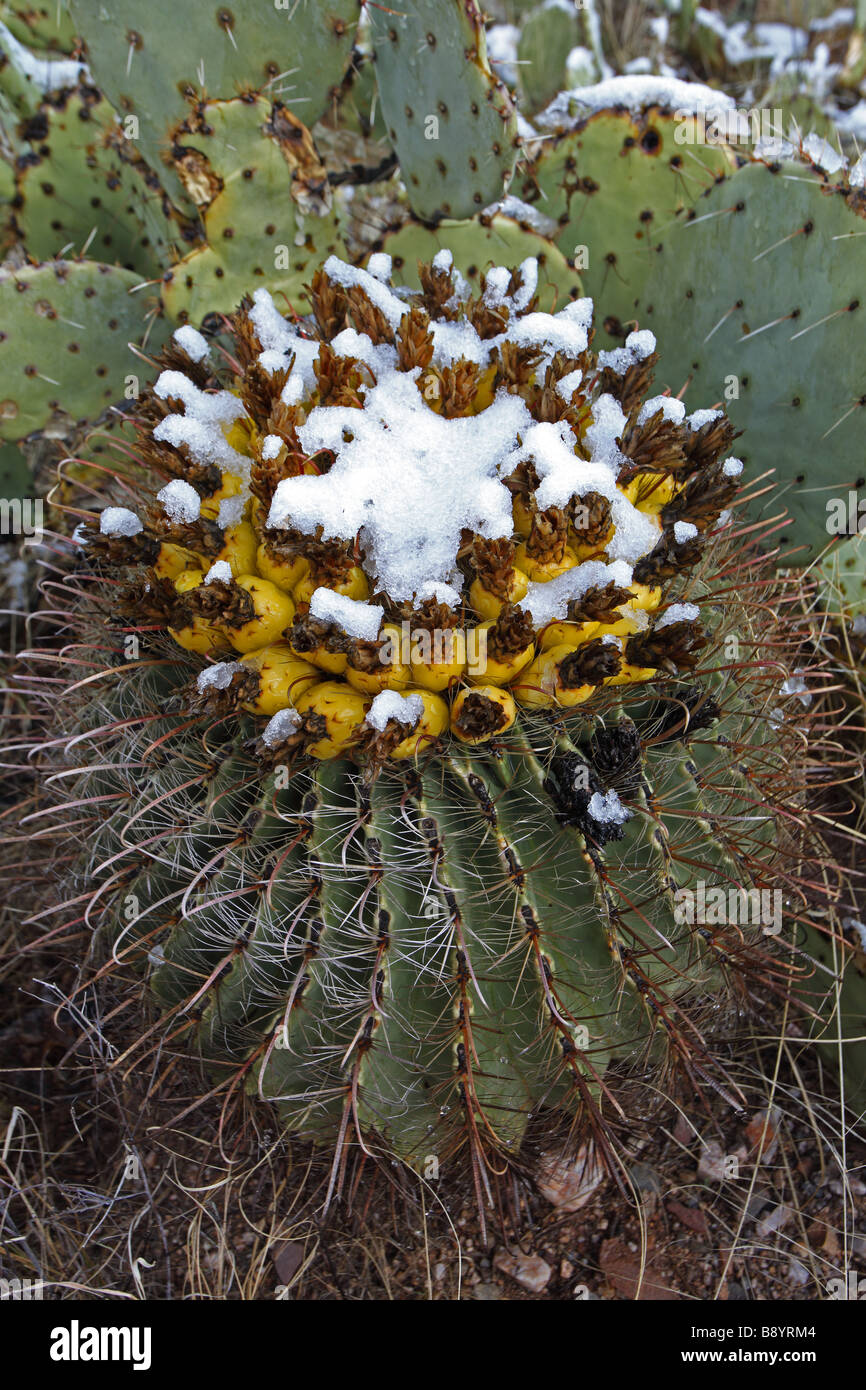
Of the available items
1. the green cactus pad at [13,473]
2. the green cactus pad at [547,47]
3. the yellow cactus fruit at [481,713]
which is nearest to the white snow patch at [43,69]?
the green cactus pad at [13,473]

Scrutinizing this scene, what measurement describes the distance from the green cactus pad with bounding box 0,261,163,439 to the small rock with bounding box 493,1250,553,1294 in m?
2.67

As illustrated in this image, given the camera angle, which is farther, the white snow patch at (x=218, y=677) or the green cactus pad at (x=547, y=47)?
the green cactus pad at (x=547, y=47)

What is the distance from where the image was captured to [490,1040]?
1.76 meters

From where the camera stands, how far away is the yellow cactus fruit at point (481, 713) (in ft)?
5.56

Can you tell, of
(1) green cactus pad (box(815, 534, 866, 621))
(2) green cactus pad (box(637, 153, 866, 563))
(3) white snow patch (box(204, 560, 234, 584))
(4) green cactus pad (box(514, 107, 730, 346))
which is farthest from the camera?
(1) green cactus pad (box(815, 534, 866, 621))

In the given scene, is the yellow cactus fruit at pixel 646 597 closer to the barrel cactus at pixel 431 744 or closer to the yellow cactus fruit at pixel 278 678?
the barrel cactus at pixel 431 744

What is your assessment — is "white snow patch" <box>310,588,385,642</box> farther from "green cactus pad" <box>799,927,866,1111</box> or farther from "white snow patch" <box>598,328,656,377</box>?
"green cactus pad" <box>799,927,866,1111</box>

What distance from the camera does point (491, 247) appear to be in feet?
9.17

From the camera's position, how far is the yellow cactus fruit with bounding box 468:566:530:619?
5.79 feet

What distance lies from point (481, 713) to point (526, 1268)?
50.1 inches

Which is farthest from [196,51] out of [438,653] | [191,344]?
[438,653]

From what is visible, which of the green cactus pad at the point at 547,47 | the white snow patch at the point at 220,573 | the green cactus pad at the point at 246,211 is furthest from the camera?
the green cactus pad at the point at 547,47

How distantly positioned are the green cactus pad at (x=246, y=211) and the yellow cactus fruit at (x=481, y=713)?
1453 mm

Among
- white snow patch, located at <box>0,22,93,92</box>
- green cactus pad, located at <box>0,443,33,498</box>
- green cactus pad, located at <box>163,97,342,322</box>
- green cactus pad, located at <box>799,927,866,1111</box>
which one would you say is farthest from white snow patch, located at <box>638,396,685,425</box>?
white snow patch, located at <box>0,22,93,92</box>
